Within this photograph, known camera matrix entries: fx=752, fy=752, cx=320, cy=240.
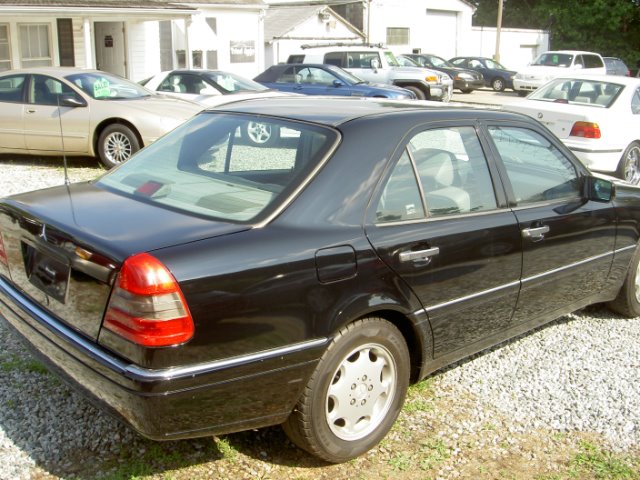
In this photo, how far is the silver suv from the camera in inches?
862

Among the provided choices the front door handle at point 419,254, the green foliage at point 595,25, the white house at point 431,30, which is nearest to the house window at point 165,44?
the white house at point 431,30

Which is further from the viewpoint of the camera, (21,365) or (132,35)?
(132,35)

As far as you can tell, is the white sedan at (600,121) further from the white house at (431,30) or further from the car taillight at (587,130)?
the white house at (431,30)

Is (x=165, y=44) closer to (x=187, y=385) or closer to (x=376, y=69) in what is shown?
(x=376, y=69)

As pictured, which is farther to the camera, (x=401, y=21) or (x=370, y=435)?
(x=401, y=21)

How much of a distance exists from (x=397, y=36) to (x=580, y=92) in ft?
99.2

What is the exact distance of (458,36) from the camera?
141ft

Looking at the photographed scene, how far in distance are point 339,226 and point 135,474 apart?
4.44 feet

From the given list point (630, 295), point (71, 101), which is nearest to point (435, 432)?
point (630, 295)

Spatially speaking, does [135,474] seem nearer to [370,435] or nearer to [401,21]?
[370,435]

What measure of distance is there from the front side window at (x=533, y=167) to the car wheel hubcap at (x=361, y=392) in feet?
4.27

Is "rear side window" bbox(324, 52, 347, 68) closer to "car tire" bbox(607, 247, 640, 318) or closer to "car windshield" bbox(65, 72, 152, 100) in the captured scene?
"car windshield" bbox(65, 72, 152, 100)

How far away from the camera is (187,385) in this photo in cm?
278

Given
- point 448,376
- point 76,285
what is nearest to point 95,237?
point 76,285
